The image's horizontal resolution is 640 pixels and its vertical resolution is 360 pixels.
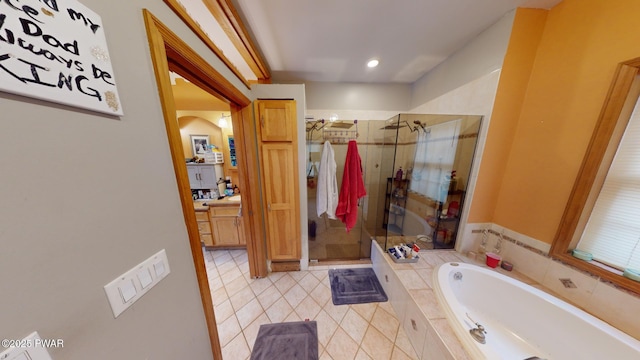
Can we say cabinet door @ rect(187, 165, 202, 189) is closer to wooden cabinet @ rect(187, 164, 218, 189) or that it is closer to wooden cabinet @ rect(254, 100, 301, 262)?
wooden cabinet @ rect(187, 164, 218, 189)

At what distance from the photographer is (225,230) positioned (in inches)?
98.2

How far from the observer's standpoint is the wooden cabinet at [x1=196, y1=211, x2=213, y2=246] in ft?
7.92

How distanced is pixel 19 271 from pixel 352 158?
214 centimetres

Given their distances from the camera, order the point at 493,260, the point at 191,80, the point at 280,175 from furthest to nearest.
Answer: the point at 280,175 < the point at 493,260 < the point at 191,80

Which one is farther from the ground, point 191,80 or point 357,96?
point 357,96

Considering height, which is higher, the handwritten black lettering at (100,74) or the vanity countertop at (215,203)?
the handwritten black lettering at (100,74)

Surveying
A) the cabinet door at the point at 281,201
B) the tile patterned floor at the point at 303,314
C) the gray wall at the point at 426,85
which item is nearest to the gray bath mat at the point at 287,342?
the tile patterned floor at the point at 303,314

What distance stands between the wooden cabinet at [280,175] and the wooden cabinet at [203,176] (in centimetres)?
121

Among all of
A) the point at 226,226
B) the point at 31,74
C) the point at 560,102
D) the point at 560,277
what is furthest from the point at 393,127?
the point at 226,226

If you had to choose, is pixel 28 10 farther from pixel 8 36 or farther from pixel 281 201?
pixel 281 201

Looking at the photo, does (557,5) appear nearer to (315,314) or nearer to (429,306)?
(429,306)

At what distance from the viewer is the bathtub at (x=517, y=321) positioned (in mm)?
1027

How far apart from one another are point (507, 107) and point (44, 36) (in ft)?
8.48

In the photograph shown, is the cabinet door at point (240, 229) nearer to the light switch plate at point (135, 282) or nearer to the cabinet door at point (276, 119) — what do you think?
the cabinet door at point (276, 119)
